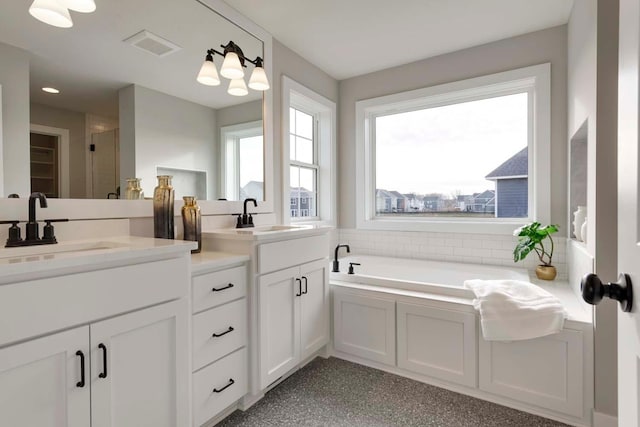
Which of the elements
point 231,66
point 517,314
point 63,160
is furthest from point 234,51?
point 517,314

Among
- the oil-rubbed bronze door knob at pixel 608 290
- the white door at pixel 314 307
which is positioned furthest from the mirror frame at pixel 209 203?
the oil-rubbed bronze door knob at pixel 608 290

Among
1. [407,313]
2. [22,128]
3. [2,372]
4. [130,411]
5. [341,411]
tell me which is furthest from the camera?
[407,313]

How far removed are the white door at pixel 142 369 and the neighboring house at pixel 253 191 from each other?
126 centimetres

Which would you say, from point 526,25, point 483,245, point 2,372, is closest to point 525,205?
point 483,245

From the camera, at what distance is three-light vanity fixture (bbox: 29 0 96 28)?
140 centimetres

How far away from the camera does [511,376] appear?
186 centimetres

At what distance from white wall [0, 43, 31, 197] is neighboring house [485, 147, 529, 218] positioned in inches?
126

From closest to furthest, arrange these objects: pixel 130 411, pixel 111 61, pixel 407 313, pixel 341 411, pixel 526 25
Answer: pixel 130 411 < pixel 111 61 < pixel 341 411 < pixel 407 313 < pixel 526 25

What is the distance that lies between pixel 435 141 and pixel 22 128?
3031 millimetres

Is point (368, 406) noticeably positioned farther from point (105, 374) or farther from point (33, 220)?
point (33, 220)

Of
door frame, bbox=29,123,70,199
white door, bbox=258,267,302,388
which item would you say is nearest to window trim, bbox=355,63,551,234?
white door, bbox=258,267,302,388

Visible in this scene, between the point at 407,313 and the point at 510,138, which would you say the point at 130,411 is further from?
the point at 510,138

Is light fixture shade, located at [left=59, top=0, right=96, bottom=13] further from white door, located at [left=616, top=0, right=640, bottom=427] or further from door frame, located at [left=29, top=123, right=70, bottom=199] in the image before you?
white door, located at [left=616, top=0, right=640, bottom=427]

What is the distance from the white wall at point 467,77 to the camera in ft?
8.46
